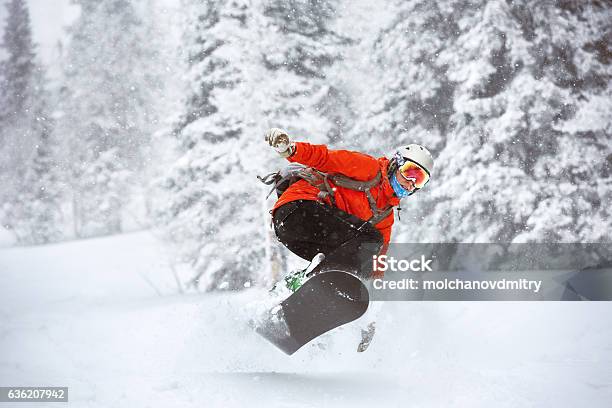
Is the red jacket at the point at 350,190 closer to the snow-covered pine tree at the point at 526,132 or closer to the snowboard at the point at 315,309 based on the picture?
the snowboard at the point at 315,309

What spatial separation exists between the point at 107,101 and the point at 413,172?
54.9 ft

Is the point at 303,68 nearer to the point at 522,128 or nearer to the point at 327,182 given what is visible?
the point at 522,128

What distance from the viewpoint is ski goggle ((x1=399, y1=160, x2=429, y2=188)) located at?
415cm

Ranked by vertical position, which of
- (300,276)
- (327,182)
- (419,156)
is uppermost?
(419,156)

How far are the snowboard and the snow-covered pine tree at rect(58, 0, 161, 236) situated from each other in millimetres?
15494

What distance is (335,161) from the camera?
4.12 meters

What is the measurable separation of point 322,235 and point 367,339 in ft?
3.82

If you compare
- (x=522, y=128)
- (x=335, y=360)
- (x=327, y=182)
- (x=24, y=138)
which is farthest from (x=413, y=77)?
(x=24, y=138)

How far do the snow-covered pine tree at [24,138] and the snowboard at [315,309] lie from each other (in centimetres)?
1734

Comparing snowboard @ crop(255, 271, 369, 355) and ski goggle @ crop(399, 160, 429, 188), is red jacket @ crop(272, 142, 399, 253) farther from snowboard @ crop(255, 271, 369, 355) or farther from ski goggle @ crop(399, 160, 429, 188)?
snowboard @ crop(255, 271, 369, 355)

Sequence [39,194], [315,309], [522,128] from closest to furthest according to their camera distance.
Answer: [315,309], [522,128], [39,194]

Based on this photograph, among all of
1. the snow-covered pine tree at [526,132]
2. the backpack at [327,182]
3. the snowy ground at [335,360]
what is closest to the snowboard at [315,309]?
the backpack at [327,182]

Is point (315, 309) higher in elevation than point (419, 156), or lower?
lower

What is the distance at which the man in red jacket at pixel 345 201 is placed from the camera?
4.14 m
